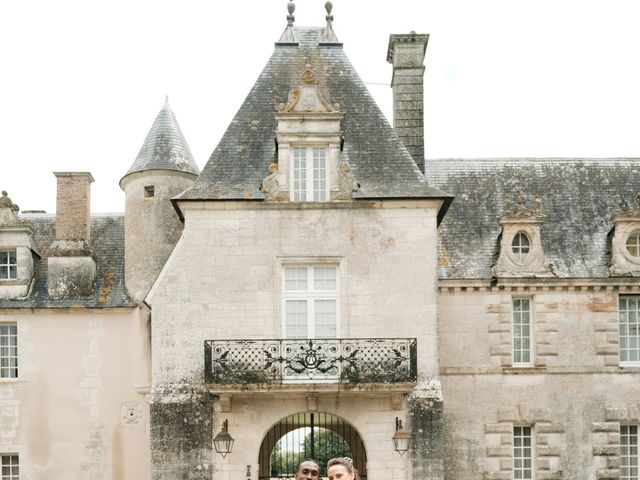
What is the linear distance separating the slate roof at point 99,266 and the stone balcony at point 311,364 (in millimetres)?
5096

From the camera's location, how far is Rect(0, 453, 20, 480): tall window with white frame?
23.8 metres

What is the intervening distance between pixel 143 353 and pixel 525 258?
8723 millimetres

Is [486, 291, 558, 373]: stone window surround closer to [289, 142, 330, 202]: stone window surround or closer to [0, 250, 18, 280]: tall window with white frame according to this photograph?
[289, 142, 330, 202]: stone window surround

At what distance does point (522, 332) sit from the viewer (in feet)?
75.9

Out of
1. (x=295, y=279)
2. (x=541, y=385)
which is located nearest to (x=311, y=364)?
(x=295, y=279)

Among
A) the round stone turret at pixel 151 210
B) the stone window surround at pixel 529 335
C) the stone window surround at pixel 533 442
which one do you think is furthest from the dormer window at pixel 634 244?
the round stone turret at pixel 151 210

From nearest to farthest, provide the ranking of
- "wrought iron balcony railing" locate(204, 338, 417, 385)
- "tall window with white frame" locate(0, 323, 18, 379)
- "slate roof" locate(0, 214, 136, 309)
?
"wrought iron balcony railing" locate(204, 338, 417, 385), "tall window with white frame" locate(0, 323, 18, 379), "slate roof" locate(0, 214, 136, 309)

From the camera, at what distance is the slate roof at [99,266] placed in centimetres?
2442

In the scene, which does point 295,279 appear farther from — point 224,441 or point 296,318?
point 224,441

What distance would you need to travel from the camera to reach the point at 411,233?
69.1ft

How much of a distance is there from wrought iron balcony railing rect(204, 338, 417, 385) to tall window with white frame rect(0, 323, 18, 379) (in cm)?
621

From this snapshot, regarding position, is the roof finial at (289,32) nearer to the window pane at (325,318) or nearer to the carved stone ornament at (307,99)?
the carved stone ornament at (307,99)

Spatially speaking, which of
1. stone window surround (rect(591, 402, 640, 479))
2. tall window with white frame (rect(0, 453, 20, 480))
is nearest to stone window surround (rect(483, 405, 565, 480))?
stone window surround (rect(591, 402, 640, 479))

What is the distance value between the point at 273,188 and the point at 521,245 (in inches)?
232
